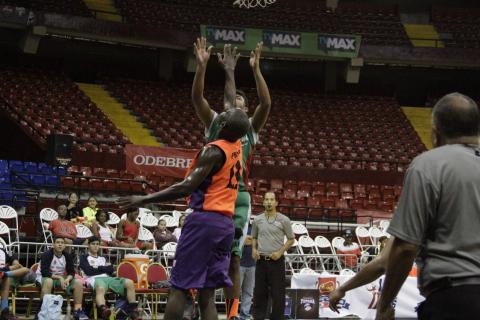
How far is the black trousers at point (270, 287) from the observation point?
1207 cm

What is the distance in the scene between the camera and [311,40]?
106 feet

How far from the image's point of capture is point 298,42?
3212 centimetres

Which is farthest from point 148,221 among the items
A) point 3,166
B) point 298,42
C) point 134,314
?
point 298,42

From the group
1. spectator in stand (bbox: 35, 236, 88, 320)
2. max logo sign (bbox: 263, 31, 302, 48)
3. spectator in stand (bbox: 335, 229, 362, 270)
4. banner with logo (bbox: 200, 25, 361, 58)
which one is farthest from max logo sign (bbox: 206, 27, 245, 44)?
spectator in stand (bbox: 35, 236, 88, 320)

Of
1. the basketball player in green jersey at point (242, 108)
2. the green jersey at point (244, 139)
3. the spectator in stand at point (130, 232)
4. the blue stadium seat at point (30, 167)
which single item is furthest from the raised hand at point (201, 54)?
the blue stadium seat at point (30, 167)

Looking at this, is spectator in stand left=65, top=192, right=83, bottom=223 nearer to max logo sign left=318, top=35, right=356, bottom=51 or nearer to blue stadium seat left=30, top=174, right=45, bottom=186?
blue stadium seat left=30, top=174, right=45, bottom=186

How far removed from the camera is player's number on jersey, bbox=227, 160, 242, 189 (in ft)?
20.8

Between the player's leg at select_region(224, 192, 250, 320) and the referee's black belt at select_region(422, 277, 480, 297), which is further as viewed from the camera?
the player's leg at select_region(224, 192, 250, 320)

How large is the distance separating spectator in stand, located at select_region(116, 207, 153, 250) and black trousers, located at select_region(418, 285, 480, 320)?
38.0 feet

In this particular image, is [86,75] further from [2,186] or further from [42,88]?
[2,186]

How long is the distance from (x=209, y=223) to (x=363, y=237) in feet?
47.3

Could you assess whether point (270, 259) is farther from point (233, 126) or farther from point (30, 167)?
point (30, 167)

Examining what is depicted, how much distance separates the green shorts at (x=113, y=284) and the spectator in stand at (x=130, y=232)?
2310 mm

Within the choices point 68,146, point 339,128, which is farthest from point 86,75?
point 68,146
